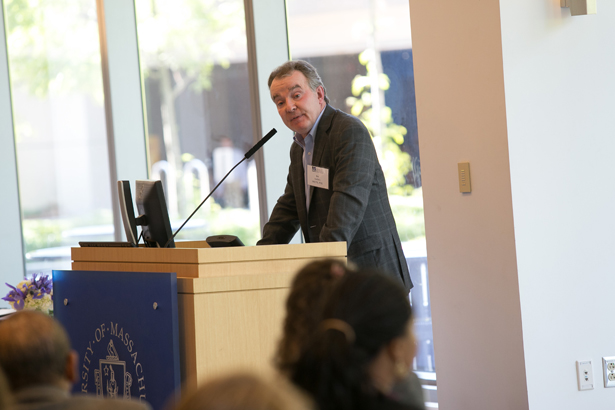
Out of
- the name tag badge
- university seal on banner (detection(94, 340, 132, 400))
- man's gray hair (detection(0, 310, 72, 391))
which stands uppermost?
the name tag badge

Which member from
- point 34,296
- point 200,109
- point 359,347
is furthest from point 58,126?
point 359,347

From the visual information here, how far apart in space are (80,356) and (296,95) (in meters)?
1.20

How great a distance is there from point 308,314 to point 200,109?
3581 mm

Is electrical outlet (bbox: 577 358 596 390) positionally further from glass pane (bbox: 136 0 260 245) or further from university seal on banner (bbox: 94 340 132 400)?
glass pane (bbox: 136 0 260 245)

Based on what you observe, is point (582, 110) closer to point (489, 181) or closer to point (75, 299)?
point (489, 181)

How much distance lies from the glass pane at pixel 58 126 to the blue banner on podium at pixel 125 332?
324cm

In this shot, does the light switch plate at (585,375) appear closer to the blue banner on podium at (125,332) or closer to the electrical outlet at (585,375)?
the electrical outlet at (585,375)

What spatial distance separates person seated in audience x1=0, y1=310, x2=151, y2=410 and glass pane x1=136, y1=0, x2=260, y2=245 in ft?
10.5

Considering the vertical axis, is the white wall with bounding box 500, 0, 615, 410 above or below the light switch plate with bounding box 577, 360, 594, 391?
above

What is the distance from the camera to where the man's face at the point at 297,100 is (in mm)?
2482

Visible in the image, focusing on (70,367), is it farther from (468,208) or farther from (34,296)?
(468,208)

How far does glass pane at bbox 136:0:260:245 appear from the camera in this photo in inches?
176

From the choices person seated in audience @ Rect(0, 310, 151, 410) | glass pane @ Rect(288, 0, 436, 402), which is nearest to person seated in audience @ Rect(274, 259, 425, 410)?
person seated in audience @ Rect(0, 310, 151, 410)

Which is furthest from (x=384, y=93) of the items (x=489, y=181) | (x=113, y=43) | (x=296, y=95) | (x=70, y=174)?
(x=70, y=174)
